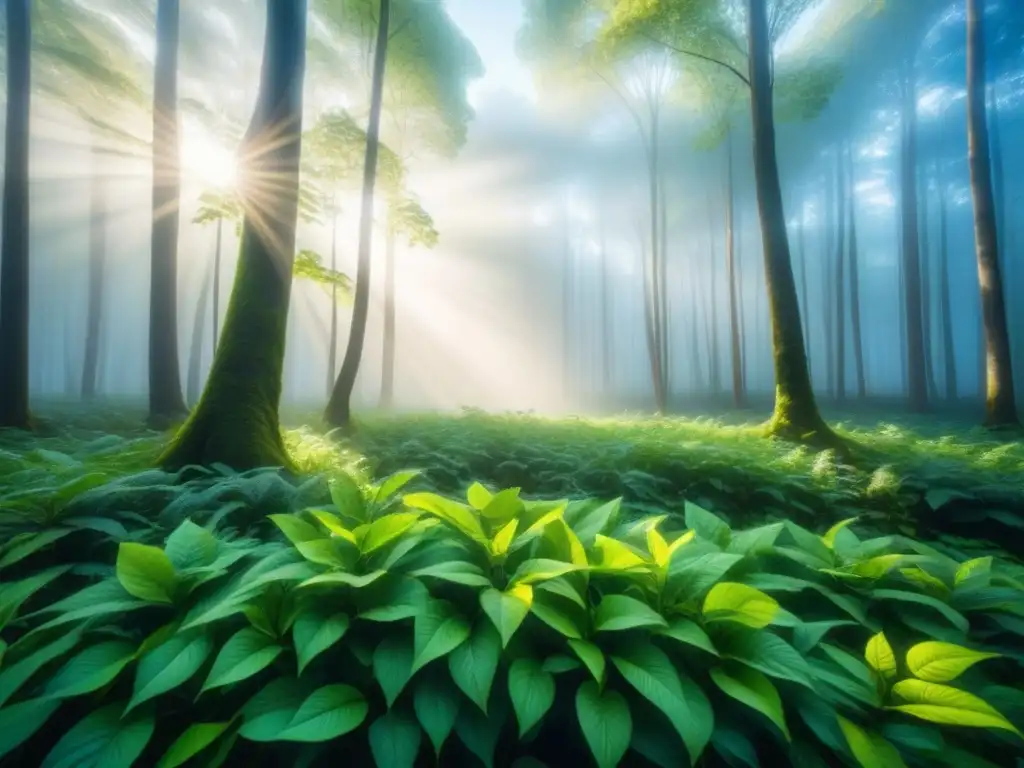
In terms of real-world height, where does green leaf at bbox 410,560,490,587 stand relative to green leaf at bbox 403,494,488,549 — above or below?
below

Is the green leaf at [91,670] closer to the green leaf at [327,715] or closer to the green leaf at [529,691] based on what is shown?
the green leaf at [327,715]

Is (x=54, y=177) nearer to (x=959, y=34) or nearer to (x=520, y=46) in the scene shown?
(x=520, y=46)

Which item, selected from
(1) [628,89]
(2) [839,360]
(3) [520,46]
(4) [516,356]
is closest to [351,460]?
(1) [628,89]

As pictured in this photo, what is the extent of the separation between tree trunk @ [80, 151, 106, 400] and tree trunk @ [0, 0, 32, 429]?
14.3 m

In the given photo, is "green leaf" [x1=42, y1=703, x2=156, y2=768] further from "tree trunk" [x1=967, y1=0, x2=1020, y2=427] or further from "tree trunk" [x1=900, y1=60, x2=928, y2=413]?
"tree trunk" [x1=900, y1=60, x2=928, y2=413]

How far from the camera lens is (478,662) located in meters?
1.22

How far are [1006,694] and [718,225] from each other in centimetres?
3423

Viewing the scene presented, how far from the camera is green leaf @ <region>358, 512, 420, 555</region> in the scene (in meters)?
1.63

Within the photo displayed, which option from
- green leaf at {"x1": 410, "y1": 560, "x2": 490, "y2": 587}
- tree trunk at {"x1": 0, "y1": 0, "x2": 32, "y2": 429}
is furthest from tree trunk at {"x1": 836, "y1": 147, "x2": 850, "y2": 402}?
tree trunk at {"x1": 0, "y1": 0, "x2": 32, "y2": 429}

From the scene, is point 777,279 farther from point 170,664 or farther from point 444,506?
point 170,664

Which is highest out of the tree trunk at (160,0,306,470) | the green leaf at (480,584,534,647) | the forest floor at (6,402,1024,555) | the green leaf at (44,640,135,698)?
the tree trunk at (160,0,306,470)

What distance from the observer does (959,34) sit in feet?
62.5

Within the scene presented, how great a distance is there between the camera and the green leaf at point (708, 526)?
6.92ft

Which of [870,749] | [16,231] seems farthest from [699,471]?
[16,231]
